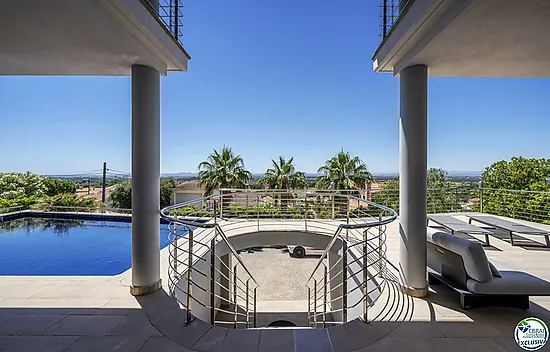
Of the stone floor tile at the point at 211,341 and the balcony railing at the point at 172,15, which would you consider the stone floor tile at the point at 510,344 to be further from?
the balcony railing at the point at 172,15

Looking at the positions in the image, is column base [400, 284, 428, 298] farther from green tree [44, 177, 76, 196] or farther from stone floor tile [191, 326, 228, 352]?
green tree [44, 177, 76, 196]

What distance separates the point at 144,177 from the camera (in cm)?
302

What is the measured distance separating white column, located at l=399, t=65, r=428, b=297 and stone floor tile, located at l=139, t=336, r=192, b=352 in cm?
238

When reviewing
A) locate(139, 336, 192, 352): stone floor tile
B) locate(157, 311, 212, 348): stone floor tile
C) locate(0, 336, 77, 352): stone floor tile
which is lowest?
locate(0, 336, 77, 352): stone floor tile

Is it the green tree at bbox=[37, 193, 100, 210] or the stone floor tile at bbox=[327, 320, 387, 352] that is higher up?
the green tree at bbox=[37, 193, 100, 210]

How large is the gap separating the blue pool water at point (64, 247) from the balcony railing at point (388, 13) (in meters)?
4.36

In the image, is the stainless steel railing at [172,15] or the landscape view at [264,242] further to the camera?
the stainless steel railing at [172,15]

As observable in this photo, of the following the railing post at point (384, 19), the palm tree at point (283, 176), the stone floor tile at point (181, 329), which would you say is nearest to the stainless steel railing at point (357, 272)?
the stone floor tile at point (181, 329)

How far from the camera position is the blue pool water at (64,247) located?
4.91m

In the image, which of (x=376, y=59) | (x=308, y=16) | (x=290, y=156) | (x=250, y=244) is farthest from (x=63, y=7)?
(x=290, y=156)

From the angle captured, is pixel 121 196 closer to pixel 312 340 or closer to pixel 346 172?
pixel 346 172

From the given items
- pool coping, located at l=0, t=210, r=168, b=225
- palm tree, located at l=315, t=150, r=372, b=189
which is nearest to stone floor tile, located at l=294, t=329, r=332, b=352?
pool coping, located at l=0, t=210, r=168, b=225

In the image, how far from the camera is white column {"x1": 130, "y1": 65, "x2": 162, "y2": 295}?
2990 millimetres

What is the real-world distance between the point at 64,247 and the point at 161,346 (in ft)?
19.0
